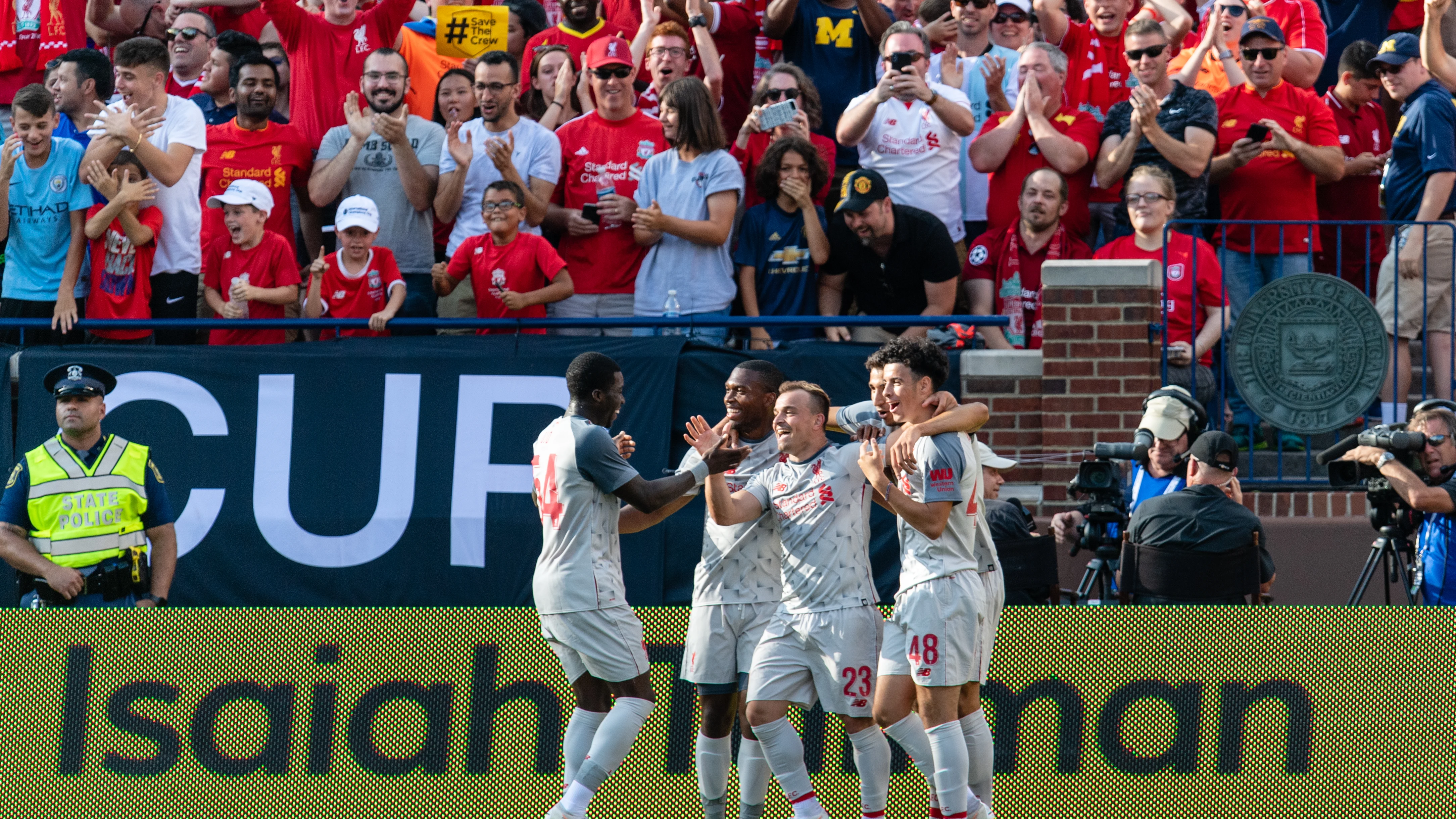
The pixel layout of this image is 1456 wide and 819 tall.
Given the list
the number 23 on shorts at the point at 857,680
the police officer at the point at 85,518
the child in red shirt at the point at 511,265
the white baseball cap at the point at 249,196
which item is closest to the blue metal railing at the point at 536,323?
the child in red shirt at the point at 511,265

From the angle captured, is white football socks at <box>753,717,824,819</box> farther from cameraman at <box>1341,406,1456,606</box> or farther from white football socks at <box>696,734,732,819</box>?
cameraman at <box>1341,406,1456,606</box>

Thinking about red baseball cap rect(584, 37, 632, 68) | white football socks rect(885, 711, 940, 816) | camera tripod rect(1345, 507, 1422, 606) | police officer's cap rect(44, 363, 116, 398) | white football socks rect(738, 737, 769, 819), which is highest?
red baseball cap rect(584, 37, 632, 68)

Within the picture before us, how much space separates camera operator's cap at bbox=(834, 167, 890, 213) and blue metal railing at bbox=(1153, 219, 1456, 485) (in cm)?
166

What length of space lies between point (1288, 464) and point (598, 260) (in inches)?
170

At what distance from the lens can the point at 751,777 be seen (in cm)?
695

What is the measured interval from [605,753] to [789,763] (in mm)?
745

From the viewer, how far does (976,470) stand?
22.5 ft

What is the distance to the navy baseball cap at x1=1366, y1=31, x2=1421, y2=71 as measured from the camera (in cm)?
1055

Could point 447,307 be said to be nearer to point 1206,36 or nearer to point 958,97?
point 958,97

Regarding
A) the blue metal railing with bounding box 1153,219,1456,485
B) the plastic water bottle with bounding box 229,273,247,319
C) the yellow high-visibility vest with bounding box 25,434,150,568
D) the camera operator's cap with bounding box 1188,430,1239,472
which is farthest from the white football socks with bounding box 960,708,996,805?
the plastic water bottle with bounding box 229,273,247,319

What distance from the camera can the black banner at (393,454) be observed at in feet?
31.9

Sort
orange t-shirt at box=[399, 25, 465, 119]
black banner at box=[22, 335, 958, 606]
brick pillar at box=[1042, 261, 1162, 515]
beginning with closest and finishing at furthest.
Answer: brick pillar at box=[1042, 261, 1162, 515], black banner at box=[22, 335, 958, 606], orange t-shirt at box=[399, 25, 465, 119]

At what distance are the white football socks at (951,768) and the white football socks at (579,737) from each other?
1379mm

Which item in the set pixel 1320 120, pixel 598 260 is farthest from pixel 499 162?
pixel 1320 120
